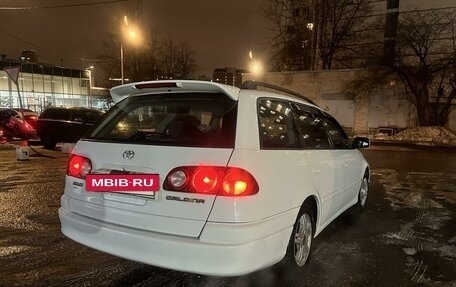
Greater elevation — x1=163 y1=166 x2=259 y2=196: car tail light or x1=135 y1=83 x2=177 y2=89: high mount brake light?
x1=135 y1=83 x2=177 y2=89: high mount brake light

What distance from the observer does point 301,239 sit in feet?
13.1

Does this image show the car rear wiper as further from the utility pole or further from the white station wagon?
the utility pole

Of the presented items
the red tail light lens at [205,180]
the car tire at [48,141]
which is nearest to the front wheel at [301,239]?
the red tail light lens at [205,180]

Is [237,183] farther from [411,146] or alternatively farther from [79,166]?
[411,146]

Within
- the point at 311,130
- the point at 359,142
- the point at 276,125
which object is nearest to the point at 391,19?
the point at 359,142

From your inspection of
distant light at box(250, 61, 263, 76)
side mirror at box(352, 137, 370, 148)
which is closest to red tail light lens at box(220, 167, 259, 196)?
side mirror at box(352, 137, 370, 148)

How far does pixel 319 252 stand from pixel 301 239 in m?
0.82

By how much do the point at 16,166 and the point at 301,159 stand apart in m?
9.07

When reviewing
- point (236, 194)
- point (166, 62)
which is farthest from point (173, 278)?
A: point (166, 62)

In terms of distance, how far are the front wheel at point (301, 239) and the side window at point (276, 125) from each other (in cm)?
67

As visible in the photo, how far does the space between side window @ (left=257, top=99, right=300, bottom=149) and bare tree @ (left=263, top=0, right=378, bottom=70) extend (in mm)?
27873

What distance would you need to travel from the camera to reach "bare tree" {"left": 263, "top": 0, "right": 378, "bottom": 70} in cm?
3178

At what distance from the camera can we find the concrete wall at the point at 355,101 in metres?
24.1

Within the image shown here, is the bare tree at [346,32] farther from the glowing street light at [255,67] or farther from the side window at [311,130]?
the side window at [311,130]
